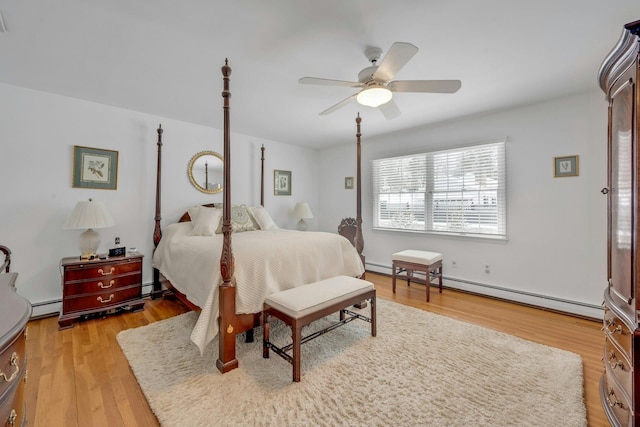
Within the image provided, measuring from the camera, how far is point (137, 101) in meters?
3.17

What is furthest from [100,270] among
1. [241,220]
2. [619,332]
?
[619,332]

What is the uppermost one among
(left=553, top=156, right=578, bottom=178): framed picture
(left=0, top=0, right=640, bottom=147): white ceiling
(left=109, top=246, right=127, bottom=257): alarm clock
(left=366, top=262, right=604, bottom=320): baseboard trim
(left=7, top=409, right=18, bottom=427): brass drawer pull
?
(left=0, top=0, right=640, bottom=147): white ceiling

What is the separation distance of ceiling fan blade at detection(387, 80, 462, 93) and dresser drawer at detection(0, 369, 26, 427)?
2560mm

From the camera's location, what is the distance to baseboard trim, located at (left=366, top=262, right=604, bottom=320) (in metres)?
2.93

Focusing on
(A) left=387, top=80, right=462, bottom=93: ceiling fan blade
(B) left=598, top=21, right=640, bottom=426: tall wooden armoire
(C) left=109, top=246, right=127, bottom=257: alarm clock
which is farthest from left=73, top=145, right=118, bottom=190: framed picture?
(B) left=598, top=21, right=640, bottom=426: tall wooden armoire

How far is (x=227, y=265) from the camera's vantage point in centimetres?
201

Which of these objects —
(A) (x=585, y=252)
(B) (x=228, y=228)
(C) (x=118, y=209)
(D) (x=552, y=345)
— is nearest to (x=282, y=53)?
(B) (x=228, y=228)

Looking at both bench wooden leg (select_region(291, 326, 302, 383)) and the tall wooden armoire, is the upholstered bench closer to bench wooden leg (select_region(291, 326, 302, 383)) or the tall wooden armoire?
bench wooden leg (select_region(291, 326, 302, 383))

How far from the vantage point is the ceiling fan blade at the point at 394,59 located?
1641mm

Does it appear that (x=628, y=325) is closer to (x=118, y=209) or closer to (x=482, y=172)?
(x=482, y=172)

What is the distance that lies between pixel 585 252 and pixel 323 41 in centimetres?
353

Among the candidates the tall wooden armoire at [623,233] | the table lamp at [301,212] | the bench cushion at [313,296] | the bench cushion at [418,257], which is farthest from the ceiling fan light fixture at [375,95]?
the table lamp at [301,212]

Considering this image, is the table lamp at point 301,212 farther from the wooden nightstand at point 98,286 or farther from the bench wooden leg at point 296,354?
the bench wooden leg at point 296,354

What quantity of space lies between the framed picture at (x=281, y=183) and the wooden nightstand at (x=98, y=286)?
2.62 m
